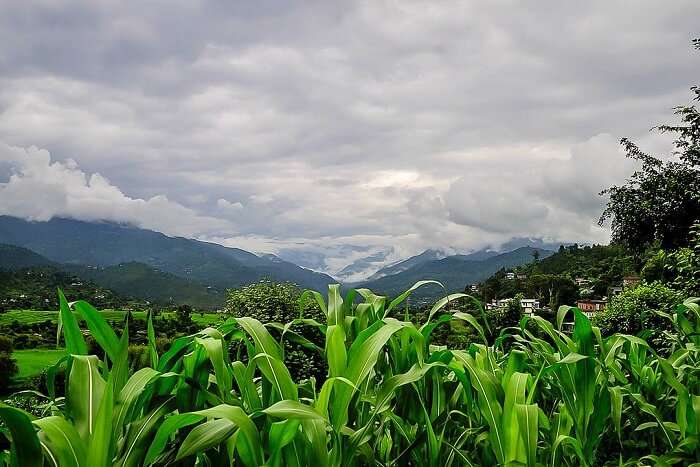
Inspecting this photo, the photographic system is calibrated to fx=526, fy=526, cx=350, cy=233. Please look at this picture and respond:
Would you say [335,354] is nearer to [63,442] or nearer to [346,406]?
[346,406]

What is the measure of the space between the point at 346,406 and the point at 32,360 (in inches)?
1227

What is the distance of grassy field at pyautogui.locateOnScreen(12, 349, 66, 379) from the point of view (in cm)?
2309

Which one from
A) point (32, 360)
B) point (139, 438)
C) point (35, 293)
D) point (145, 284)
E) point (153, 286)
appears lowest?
point (153, 286)

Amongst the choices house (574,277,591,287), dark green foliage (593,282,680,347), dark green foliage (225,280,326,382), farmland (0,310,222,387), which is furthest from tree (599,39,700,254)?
house (574,277,591,287)

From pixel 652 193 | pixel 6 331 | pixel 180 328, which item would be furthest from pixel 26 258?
pixel 652 193

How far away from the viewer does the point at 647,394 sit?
3.46 feet

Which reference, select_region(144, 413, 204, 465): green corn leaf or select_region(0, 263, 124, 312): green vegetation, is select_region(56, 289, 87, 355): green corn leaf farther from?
select_region(0, 263, 124, 312): green vegetation

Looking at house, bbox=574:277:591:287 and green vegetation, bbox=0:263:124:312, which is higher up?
house, bbox=574:277:591:287

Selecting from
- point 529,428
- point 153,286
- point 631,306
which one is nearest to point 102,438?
point 529,428

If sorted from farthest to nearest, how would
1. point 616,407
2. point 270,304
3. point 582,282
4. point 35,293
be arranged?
point 35,293 < point 582,282 < point 270,304 < point 616,407

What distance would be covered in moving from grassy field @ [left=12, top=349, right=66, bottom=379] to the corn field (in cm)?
2273

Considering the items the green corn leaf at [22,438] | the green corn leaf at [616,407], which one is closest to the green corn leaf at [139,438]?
the green corn leaf at [22,438]

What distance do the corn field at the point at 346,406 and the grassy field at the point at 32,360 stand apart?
22.7 m

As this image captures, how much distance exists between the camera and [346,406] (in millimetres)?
675
